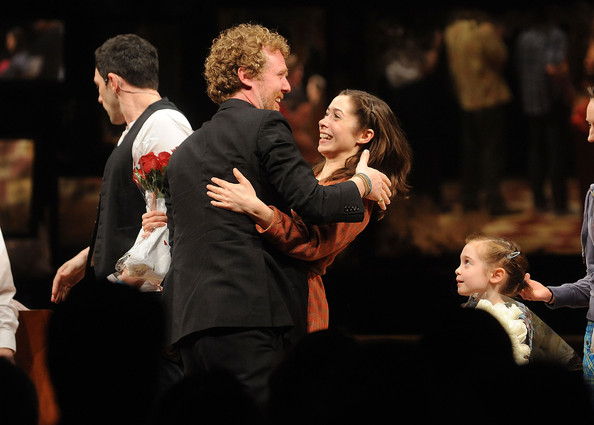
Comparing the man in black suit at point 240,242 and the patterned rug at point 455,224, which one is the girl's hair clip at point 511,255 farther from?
the patterned rug at point 455,224

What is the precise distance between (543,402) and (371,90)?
497 centimetres

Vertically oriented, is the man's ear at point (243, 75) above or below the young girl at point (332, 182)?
above

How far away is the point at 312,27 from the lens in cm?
648

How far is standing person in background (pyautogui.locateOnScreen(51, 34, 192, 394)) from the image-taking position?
328 cm

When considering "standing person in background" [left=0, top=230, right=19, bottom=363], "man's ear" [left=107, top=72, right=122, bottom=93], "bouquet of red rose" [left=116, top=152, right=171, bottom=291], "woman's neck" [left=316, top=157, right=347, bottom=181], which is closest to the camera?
"standing person in background" [left=0, top=230, right=19, bottom=363]

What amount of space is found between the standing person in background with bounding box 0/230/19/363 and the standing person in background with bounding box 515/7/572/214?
185 inches

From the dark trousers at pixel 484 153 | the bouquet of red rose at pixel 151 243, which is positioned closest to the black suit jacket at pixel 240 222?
the bouquet of red rose at pixel 151 243

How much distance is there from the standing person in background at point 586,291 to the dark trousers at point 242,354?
4.29 ft

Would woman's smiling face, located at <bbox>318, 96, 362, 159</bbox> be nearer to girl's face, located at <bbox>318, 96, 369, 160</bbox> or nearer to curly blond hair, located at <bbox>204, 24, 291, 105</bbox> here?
girl's face, located at <bbox>318, 96, 369, 160</bbox>

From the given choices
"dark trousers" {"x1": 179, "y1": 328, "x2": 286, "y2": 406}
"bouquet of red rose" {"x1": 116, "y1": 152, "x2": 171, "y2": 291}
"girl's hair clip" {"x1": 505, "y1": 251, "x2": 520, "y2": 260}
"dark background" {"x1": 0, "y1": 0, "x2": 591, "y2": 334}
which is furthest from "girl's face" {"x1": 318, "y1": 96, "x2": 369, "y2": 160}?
"dark background" {"x1": 0, "y1": 0, "x2": 591, "y2": 334}

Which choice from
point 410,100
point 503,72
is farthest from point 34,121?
point 503,72

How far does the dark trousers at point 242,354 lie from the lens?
2.56 metres

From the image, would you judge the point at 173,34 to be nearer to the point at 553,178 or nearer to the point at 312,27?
the point at 312,27

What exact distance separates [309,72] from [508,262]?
3.28 m
